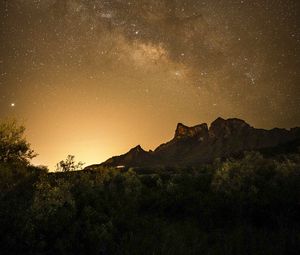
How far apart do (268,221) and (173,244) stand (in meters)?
4.32

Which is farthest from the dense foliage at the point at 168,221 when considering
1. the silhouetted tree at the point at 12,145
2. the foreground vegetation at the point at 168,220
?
the silhouetted tree at the point at 12,145

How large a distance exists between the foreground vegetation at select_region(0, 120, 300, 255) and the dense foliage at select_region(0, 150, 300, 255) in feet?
0.09

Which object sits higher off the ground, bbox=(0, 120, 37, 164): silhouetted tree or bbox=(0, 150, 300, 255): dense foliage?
bbox=(0, 120, 37, 164): silhouetted tree

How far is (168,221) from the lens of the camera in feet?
39.9

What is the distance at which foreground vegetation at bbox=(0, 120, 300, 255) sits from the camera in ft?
27.5

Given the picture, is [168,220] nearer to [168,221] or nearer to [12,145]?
[168,221]

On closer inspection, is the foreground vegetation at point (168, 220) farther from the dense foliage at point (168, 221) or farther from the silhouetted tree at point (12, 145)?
the silhouetted tree at point (12, 145)

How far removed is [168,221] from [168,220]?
0.78 ft

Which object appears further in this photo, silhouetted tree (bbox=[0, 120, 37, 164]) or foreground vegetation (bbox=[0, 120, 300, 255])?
silhouetted tree (bbox=[0, 120, 37, 164])

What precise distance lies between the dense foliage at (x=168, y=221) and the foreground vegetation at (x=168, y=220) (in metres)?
0.03

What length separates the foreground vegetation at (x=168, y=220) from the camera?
27.5ft

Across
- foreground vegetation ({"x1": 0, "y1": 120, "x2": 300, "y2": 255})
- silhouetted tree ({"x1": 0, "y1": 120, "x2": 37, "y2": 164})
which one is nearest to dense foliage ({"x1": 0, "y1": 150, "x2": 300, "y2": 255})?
foreground vegetation ({"x1": 0, "y1": 120, "x2": 300, "y2": 255})

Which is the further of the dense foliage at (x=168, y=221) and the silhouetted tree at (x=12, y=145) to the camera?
the silhouetted tree at (x=12, y=145)

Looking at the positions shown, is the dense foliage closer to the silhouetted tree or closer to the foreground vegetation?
the foreground vegetation
